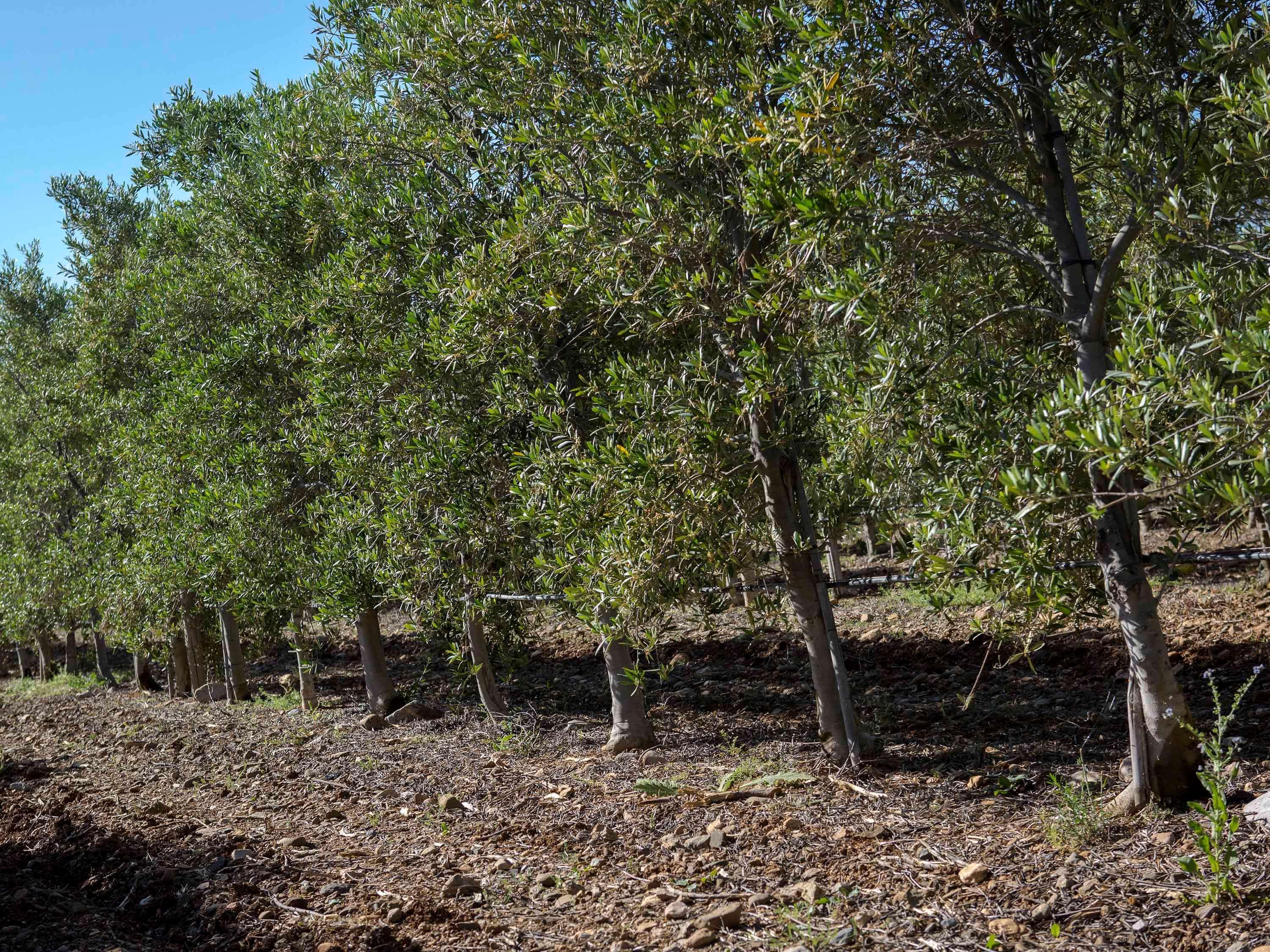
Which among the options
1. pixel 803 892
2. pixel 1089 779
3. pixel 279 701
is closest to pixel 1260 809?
pixel 1089 779

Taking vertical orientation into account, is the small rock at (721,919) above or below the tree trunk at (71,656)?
below

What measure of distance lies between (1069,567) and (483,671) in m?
7.85

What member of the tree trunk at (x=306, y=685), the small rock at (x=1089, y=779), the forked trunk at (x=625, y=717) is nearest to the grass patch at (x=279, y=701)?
the tree trunk at (x=306, y=685)

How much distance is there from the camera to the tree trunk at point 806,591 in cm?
757

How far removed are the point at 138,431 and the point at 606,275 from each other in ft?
34.7

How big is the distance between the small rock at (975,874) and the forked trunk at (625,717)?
4482 millimetres

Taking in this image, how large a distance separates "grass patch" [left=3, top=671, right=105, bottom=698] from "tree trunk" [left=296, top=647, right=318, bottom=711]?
1014 centimetres

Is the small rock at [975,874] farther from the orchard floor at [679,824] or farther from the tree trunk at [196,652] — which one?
the tree trunk at [196,652]

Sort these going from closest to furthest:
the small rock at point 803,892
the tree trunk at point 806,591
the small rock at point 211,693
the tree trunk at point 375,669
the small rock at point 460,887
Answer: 1. the small rock at point 803,892
2. the small rock at point 460,887
3. the tree trunk at point 806,591
4. the tree trunk at point 375,669
5. the small rock at point 211,693

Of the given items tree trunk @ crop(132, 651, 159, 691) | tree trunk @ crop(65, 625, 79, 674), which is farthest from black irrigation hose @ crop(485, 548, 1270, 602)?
tree trunk @ crop(65, 625, 79, 674)

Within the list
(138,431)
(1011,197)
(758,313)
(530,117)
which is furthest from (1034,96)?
(138,431)

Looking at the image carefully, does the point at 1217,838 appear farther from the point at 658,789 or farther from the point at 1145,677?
the point at 658,789

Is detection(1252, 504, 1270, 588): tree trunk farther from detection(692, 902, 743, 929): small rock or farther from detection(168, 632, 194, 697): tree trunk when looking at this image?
detection(168, 632, 194, 697): tree trunk

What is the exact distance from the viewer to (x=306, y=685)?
14.7 meters
